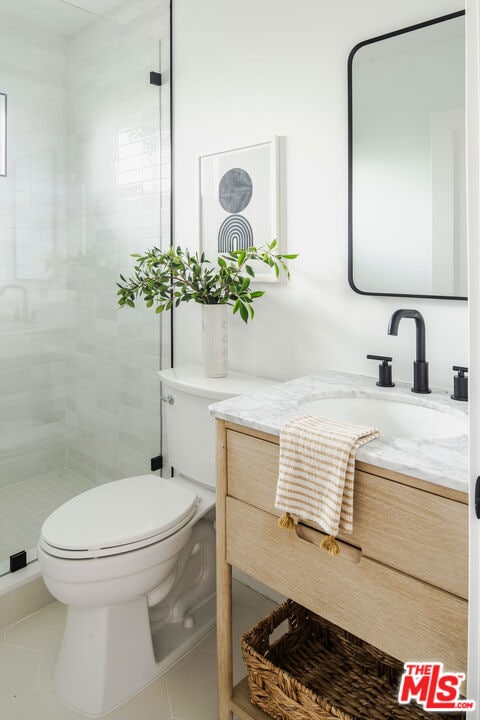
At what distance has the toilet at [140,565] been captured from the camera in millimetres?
1379

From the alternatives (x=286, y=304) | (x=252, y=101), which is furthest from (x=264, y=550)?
(x=252, y=101)

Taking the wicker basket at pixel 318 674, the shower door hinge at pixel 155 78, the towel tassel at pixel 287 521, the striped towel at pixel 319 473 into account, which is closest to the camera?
the striped towel at pixel 319 473

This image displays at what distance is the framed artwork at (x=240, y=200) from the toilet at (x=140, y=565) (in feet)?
1.65

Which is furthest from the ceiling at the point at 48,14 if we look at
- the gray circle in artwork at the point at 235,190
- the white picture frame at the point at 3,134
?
the gray circle in artwork at the point at 235,190

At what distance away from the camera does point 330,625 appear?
1486 mm

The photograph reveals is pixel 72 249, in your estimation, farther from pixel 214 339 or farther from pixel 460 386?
pixel 460 386

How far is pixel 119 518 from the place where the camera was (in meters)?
1.48

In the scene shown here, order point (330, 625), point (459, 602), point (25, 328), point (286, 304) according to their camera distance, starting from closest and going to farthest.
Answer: point (459, 602)
point (330, 625)
point (286, 304)
point (25, 328)

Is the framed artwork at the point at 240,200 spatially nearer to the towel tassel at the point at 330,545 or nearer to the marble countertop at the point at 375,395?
the marble countertop at the point at 375,395

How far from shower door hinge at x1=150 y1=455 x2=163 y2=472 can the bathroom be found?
4cm

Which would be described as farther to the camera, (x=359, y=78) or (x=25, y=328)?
(x=25, y=328)

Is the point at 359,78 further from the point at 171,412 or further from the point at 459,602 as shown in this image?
the point at 459,602

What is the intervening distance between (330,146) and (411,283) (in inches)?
20.1

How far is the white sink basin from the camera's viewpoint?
1225 mm
